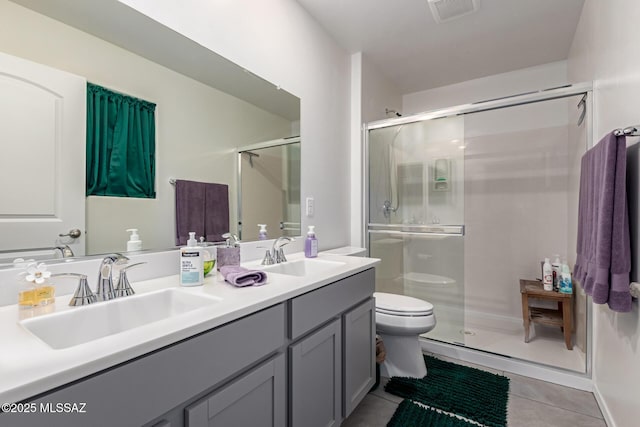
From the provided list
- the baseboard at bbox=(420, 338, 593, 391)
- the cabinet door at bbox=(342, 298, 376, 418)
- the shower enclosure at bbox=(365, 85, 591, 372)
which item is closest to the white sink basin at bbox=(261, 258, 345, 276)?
the cabinet door at bbox=(342, 298, 376, 418)

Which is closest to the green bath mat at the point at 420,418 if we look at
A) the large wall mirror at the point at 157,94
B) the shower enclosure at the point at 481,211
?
the shower enclosure at the point at 481,211

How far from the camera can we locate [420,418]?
1.59 m

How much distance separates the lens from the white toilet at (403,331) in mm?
1894

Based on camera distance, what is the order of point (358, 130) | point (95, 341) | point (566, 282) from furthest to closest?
point (358, 130) < point (566, 282) < point (95, 341)

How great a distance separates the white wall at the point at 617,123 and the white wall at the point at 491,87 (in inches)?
34.2

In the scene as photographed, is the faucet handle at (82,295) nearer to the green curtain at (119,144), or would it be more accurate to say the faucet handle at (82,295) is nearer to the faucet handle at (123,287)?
the faucet handle at (123,287)

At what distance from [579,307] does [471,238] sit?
3.23ft

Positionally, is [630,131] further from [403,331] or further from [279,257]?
[279,257]

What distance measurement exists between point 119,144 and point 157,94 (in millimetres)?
266

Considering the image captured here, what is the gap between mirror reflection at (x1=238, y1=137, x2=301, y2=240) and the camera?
1.62 m

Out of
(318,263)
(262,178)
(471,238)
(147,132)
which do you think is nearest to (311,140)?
(262,178)

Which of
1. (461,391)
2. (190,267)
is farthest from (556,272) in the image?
(190,267)

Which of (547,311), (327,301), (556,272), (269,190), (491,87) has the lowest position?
(547,311)

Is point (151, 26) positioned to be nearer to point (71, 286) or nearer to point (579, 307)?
point (71, 286)
